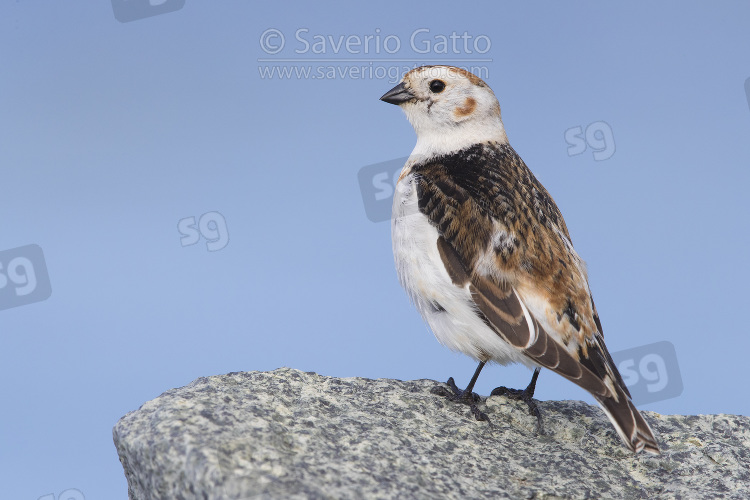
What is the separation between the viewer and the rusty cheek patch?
4945 millimetres

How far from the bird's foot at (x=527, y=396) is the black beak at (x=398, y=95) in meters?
2.03

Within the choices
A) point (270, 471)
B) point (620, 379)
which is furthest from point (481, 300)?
point (270, 471)

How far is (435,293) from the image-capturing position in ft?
13.5

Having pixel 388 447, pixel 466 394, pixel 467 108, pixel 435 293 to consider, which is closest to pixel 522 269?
pixel 435 293

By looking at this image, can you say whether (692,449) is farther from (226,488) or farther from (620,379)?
(226,488)

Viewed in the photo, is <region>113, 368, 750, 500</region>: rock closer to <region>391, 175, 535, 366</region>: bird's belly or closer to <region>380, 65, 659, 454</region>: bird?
<region>380, 65, 659, 454</region>: bird

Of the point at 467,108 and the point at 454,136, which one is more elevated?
the point at 467,108

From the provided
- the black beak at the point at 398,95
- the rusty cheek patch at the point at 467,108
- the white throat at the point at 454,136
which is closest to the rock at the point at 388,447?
the white throat at the point at 454,136

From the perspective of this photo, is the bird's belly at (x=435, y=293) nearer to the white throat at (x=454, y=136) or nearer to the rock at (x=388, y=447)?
the rock at (x=388, y=447)

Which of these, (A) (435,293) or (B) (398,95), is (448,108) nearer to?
(B) (398,95)

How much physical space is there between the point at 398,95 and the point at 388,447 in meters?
2.55

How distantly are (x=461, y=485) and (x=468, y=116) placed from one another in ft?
8.33

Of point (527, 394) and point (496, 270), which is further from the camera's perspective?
point (527, 394)

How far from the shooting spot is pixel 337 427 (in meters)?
3.63
